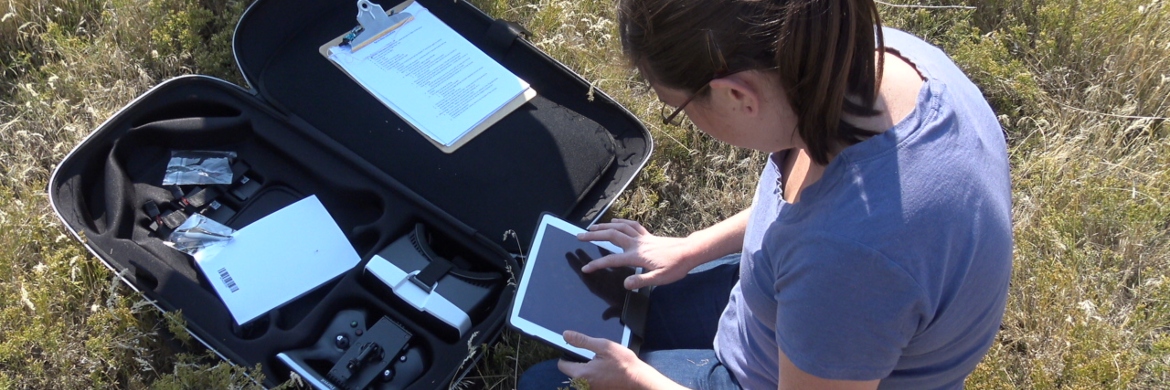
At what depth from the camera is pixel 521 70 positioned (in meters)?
3.00

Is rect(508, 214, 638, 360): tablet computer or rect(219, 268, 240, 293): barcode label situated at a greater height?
rect(508, 214, 638, 360): tablet computer

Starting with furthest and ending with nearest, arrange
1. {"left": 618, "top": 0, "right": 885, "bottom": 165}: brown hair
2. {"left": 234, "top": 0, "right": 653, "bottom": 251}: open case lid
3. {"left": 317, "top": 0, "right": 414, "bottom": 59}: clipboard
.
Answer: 1. {"left": 317, "top": 0, "right": 414, "bottom": 59}: clipboard
2. {"left": 234, "top": 0, "right": 653, "bottom": 251}: open case lid
3. {"left": 618, "top": 0, "right": 885, "bottom": 165}: brown hair

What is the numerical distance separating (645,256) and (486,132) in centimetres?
90

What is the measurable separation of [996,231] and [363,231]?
195 cm

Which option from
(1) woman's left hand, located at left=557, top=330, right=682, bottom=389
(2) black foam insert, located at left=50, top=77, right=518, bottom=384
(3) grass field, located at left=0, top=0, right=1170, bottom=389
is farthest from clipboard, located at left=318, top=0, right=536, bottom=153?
(1) woman's left hand, located at left=557, top=330, right=682, bottom=389

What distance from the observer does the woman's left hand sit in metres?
1.85

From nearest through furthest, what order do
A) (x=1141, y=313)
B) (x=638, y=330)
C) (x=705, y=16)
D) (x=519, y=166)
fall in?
(x=705, y=16), (x=638, y=330), (x=1141, y=313), (x=519, y=166)

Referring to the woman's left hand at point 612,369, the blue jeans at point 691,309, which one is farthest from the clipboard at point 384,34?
the woman's left hand at point 612,369

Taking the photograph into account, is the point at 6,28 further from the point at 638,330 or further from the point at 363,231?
the point at 638,330

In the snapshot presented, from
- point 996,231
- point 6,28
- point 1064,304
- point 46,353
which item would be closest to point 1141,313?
point 1064,304

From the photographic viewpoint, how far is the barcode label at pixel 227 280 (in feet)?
7.91

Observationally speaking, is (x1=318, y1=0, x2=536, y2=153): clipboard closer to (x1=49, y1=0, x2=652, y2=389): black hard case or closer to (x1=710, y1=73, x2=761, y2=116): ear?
(x1=49, y1=0, x2=652, y2=389): black hard case

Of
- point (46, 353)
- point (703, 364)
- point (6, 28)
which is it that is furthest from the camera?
point (6, 28)

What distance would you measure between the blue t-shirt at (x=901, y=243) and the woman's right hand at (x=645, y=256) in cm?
74
